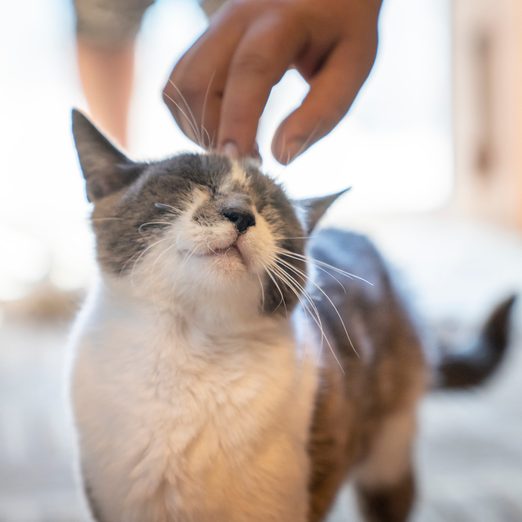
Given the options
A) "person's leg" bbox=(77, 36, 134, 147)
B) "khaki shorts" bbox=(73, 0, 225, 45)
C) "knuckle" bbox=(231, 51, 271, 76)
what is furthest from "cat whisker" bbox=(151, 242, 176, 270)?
"person's leg" bbox=(77, 36, 134, 147)

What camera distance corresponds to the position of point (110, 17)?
5.82ft

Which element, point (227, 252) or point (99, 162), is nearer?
point (227, 252)

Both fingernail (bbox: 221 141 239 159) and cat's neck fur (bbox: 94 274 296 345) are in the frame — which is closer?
cat's neck fur (bbox: 94 274 296 345)

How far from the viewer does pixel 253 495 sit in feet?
3.82

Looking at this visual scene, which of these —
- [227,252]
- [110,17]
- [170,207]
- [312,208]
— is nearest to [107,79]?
[110,17]

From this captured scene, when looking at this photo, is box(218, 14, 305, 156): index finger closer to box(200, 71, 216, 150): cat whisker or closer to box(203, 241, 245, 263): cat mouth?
box(200, 71, 216, 150): cat whisker

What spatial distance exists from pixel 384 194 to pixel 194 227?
3.95m

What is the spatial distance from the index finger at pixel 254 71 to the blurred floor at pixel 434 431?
100 cm

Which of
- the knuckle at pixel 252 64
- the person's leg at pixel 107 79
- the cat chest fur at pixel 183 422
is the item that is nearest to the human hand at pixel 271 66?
the knuckle at pixel 252 64

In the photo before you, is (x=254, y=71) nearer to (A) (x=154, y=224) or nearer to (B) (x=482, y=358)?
(A) (x=154, y=224)

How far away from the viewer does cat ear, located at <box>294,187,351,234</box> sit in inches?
55.2

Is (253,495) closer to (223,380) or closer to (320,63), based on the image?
(223,380)

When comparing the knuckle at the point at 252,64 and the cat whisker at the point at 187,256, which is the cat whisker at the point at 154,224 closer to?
the cat whisker at the point at 187,256

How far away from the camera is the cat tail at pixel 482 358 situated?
2029 mm
